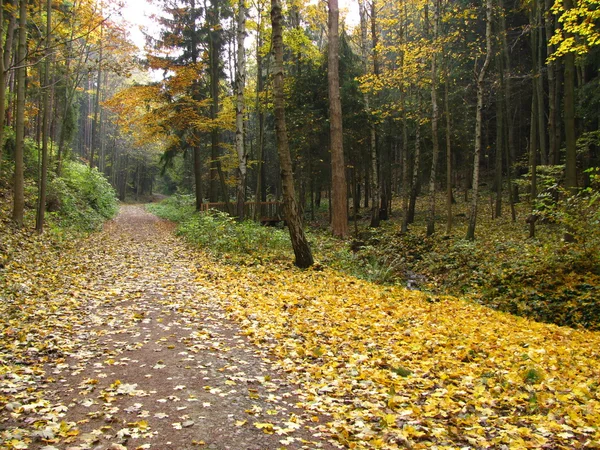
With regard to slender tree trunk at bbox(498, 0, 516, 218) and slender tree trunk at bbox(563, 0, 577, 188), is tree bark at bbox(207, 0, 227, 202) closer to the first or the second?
slender tree trunk at bbox(498, 0, 516, 218)

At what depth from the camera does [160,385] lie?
427 cm

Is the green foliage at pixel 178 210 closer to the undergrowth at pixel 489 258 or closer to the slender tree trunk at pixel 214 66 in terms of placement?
the slender tree trunk at pixel 214 66

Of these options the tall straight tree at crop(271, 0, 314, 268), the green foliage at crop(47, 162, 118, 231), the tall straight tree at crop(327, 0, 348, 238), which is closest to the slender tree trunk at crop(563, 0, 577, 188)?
the tall straight tree at crop(327, 0, 348, 238)

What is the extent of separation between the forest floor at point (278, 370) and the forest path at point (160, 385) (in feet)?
0.07

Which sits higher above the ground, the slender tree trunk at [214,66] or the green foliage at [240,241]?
the slender tree trunk at [214,66]

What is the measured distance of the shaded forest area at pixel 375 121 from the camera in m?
9.98

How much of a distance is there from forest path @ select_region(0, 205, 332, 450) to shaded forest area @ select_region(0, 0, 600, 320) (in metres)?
4.39

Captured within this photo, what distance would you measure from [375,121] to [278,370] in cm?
1679

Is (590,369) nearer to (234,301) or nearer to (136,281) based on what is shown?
(234,301)

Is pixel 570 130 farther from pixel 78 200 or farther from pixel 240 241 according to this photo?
pixel 78 200

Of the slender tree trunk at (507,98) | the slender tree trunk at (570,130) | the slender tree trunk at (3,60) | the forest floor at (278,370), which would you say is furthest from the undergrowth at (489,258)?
the slender tree trunk at (3,60)

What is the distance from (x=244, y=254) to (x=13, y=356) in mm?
7435

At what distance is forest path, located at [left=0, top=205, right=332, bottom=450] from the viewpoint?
3.36 m

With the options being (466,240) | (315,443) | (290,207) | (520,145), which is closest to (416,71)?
(466,240)
